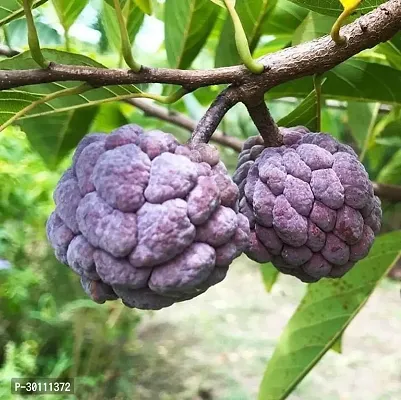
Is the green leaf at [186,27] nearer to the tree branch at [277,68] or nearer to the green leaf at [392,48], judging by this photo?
the green leaf at [392,48]

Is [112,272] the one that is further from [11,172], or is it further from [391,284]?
[391,284]

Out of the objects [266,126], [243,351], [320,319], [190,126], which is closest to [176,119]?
[190,126]

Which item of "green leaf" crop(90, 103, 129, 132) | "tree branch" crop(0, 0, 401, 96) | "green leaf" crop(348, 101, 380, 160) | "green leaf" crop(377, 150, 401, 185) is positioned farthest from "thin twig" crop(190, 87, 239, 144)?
"green leaf" crop(377, 150, 401, 185)

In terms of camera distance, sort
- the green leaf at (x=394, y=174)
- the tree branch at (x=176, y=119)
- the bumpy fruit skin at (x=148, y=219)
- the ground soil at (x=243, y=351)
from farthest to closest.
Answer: the ground soil at (x=243, y=351) < the green leaf at (x=394, y=174) < the tree branch at (x=176, y=119) < the bumpy fruit skin at (x=148, y=219)

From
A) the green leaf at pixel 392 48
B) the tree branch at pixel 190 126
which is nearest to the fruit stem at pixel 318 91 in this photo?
the green leaf at pixel 392 48

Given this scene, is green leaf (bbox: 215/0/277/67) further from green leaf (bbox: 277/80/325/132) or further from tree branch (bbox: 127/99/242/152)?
tree branch (bbox: 127/99/242/152)
